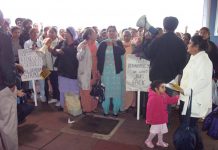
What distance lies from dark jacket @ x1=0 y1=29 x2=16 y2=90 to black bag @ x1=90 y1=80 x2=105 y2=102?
1926mm

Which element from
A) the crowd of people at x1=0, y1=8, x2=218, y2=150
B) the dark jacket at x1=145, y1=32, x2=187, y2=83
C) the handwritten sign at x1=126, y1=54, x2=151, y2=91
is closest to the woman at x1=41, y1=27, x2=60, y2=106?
the crowd of people at x1=0, y1=8, x2=218, y2=150

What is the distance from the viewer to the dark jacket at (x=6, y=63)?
9.21ft

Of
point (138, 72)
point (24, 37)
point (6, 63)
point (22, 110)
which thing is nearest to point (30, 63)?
point (24, 37)

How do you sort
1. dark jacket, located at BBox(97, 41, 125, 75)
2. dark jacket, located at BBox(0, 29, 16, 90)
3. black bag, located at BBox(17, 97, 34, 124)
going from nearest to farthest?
dark jacket, located at BBox(0, 29, 16, 90), black bag, located at BBox(17, 97, 34, 124), dark jacket, located at BBox(97, 41, 125, 75)

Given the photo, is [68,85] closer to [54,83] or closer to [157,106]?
[54,83]

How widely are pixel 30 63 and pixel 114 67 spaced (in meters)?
1.69

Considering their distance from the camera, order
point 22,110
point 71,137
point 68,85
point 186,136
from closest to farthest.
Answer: point 186,136, point 71,137, point 22,110, point 68,85

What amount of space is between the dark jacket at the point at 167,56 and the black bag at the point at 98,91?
1.14 meters

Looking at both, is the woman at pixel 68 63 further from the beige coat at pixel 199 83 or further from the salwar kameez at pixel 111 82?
the beige coat at pixel 199 83

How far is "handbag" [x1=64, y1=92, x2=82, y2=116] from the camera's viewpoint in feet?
15.7

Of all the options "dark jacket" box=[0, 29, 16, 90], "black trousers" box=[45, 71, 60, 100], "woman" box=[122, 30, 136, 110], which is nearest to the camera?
"dark jacket" box=[0, 29, 16, 90]

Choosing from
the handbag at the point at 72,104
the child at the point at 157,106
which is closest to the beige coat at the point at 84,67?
the handbag at the point at 72,104

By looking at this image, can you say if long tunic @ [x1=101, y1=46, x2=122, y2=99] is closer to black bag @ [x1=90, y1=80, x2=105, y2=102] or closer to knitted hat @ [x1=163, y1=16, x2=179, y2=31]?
black bag @ [x1=90, y1=80, x2=105, y2=102]

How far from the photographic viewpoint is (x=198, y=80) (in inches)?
120
